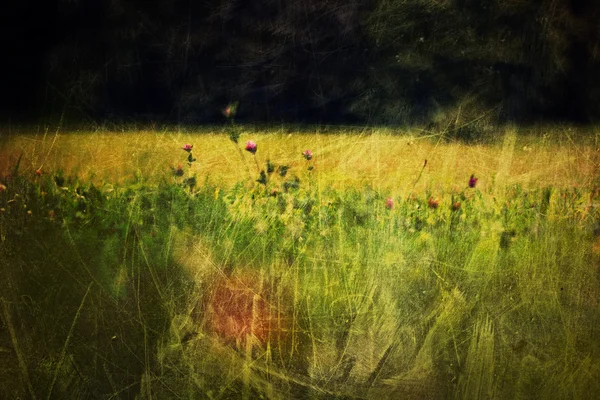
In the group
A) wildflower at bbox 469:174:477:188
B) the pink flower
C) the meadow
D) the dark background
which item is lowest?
the meadow

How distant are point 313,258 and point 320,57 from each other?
82cm

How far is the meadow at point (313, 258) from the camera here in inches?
93.2

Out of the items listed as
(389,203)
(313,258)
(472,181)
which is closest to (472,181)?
(472,181)

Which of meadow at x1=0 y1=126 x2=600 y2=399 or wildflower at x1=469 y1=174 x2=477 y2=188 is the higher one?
wildflower at x1=469 y1=174 x2=477 y2=188

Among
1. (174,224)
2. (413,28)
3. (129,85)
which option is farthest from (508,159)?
(129,85)

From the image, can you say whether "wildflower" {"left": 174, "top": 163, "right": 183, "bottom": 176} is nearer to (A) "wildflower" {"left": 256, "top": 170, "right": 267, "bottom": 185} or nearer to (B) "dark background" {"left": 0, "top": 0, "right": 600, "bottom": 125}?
(B) "dark background" {"left": 0, "top": 0, "right": 600, "bottom": 125}

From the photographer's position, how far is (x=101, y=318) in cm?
239

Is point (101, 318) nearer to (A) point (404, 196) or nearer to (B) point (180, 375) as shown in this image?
(B) point (180, 375)

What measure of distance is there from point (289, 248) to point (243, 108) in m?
0.60

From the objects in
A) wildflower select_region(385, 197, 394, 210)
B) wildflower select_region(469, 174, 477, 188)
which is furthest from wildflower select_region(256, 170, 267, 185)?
wildflower select_region(469, 174, 477, 188)

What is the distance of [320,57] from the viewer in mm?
2365

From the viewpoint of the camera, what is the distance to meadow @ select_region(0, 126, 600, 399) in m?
2.37

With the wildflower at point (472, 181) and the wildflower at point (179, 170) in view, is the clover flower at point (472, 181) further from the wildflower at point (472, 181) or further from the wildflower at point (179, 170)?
the wildflower at point (179, 170)

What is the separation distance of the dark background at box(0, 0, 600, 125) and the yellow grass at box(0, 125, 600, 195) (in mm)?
86
